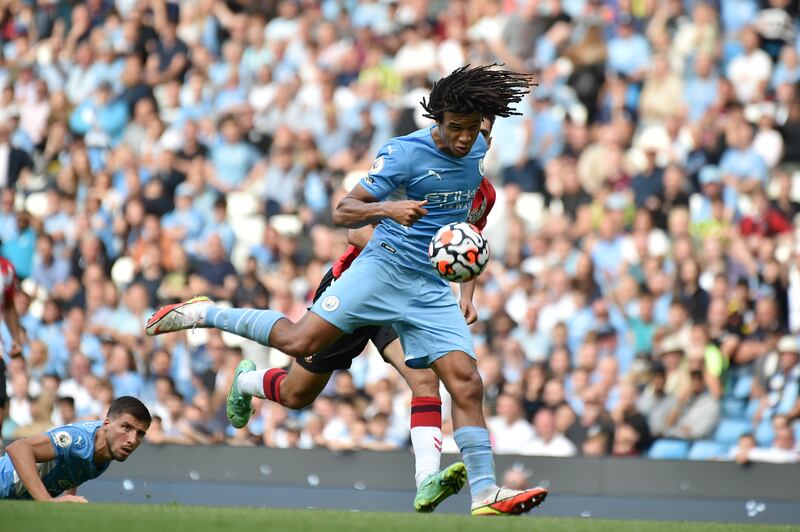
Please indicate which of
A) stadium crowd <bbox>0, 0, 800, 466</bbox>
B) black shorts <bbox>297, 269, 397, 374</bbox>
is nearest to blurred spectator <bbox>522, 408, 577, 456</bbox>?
stadium crowd <bbox>0, 0, 800, 466</bbox>

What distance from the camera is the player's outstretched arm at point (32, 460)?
327 inches

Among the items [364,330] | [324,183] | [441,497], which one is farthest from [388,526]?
[324,183]

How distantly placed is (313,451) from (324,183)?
386 cm

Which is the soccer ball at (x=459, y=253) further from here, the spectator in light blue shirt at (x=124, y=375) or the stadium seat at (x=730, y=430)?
the spectator in light blue shirt at (x=124, y=375)

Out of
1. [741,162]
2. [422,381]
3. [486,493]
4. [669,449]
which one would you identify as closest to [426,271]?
[422,381]

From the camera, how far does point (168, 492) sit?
1284cm

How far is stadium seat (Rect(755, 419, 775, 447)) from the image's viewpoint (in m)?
12.2

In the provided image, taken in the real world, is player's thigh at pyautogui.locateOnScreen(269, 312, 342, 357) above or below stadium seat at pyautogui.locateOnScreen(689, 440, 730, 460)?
above

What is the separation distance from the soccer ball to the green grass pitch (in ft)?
4.25

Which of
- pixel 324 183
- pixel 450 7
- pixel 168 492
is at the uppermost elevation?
pixel 450 7

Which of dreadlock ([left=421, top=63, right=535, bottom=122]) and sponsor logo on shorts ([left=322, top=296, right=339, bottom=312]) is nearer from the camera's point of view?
dreadlock ([left=421, top=63, right=535, bottom=122])

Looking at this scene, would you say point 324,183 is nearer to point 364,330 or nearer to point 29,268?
point 29,268

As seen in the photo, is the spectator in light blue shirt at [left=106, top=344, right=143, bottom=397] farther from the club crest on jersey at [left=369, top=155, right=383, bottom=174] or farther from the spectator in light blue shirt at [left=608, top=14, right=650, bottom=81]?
the club crest on jersey at [left=369, top=155, right=383, bottom=174]

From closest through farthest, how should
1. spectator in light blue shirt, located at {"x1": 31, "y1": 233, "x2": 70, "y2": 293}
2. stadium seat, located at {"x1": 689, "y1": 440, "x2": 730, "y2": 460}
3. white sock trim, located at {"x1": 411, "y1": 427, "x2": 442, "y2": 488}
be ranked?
white sock trim, located at {"x1": 411, "y1": 427, "x2": 442, "y2": 488}, stadium seat, located at {"x1": 689, "y1": 440, "x2": 730, "y2": 460}, spectator in light blue shirt, located at {"x1": 31, "y1": 233, "x2": 70, "y2": 293}
